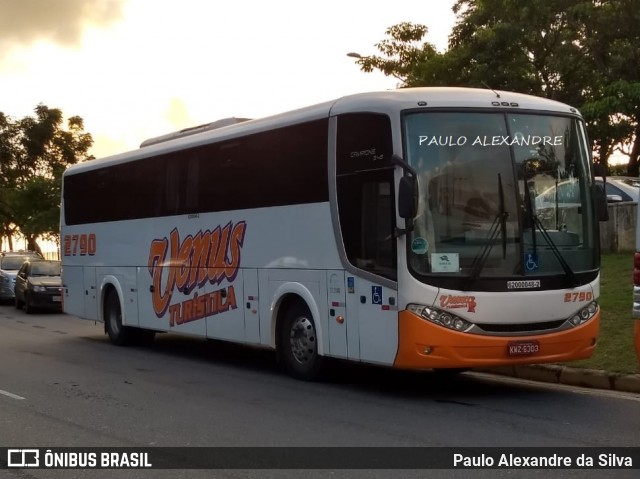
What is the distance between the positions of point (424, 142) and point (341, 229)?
158 cm

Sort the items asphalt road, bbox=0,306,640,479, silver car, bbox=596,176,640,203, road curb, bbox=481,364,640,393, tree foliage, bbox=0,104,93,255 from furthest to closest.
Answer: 1. tree foliage, bbox=0,104,93,255
2. silver car, bbox=596,176,640,203
3. road curb, bbox=481,364,640,393
4. asphalt road, bbox=0,306,640,479

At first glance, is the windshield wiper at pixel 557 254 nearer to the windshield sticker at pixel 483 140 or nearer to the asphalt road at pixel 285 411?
the windshield sticker at pixel 483 140

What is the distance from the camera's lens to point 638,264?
8648 millimetres

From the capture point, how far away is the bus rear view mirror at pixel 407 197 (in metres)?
10.6

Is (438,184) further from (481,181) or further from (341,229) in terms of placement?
(341,229)

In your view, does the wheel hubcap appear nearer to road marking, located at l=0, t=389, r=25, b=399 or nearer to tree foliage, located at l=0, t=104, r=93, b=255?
road marking, located at l=0, t=389, r=25, b=399

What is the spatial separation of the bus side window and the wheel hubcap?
1.35m

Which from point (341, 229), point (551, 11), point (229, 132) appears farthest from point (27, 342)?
point (551, 11)

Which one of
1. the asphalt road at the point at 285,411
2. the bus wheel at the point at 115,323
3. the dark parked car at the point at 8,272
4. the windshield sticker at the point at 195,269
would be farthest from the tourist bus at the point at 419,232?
the dark parked car at the point at 8,272

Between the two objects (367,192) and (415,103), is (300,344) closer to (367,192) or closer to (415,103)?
(367,192)

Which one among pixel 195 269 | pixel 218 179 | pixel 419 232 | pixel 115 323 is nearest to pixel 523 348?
pixel 419 232

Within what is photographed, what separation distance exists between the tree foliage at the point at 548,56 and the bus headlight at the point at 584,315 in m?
17.8

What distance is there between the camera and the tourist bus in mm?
10758

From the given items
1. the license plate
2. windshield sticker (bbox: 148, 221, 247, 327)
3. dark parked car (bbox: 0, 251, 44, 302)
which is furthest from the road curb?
dark parked car (bbox: 0, 251, 44, 302)
